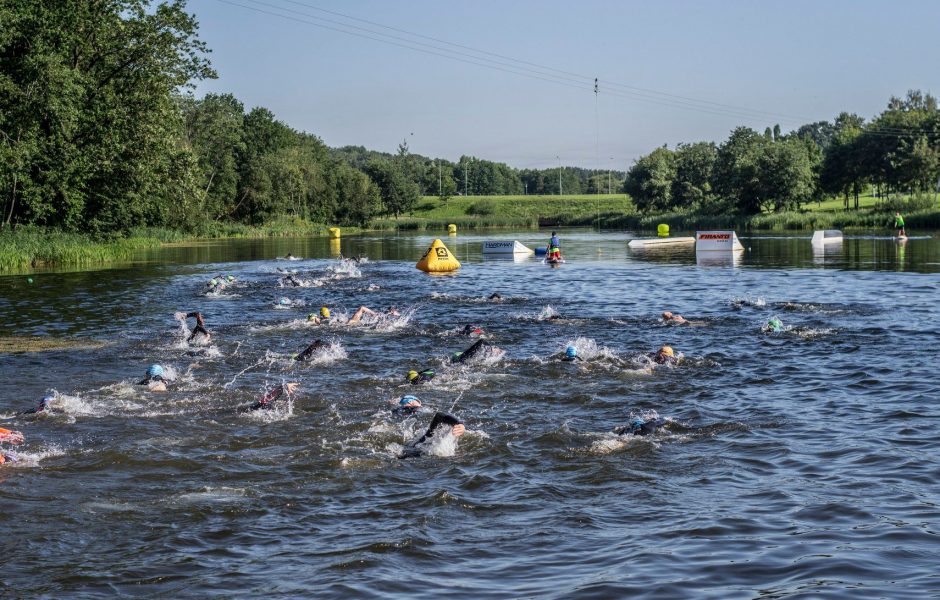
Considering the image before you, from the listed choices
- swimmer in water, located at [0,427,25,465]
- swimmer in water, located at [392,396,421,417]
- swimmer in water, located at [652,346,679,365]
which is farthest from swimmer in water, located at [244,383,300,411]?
swimmer in water, located at [652,346,679,365]

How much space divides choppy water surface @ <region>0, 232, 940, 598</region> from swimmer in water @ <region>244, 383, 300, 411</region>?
0.25 meters

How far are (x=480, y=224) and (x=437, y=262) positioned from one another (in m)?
101

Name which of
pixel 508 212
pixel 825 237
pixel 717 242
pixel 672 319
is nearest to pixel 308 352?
pixel 672 319

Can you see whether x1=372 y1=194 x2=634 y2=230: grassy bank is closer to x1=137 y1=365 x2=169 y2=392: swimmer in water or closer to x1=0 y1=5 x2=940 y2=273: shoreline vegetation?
x1=0 y1=5 x2=940 y2=273: shoreline vegetation

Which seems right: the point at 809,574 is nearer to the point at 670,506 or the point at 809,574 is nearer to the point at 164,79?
the point at 670,506

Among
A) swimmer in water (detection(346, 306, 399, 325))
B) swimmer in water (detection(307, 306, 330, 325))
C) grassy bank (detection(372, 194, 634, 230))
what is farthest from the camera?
grassy bank (detection(372, 194, 634, 230))

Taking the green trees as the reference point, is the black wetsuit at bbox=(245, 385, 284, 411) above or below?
below

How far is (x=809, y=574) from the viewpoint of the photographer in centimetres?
800

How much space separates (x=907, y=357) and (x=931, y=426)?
20.9 ft

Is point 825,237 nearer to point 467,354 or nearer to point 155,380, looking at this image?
point 467,354

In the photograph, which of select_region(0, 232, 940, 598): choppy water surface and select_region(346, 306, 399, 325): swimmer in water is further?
select_region(346, 306, 399, 325): swimmer in water

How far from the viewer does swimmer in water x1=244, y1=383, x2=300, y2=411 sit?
1495cm

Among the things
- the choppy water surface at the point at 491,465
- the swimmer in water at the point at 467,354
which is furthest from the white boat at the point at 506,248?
the swimmer in water at the point at 467,354

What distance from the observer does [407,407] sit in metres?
14.5
